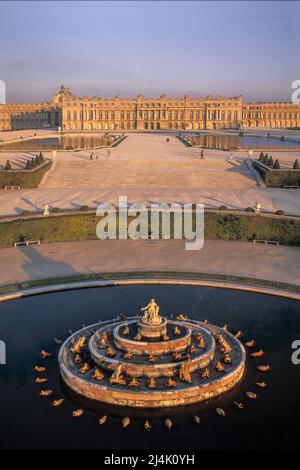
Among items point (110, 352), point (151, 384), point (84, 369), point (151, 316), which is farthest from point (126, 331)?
point (151, 384)

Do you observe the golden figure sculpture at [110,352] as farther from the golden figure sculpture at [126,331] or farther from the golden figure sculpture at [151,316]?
the golden figure sculpture at [151,316]

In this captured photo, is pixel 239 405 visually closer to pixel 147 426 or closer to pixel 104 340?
pixel 147 426

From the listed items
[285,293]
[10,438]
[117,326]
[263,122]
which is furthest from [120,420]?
[263,122]

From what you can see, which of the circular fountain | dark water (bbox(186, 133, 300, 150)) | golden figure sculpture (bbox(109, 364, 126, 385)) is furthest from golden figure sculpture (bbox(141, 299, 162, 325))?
dark water (bbox(186, 133, 300, 150))

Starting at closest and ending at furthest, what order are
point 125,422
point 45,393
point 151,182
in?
1. point 125,422
2. point 45,393
3. point 151,182

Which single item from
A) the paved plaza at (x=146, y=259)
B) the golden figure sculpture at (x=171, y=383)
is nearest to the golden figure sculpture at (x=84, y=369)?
the golden figure sculpture at (x=171, y=383)

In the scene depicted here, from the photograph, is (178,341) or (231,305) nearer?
(178,341)

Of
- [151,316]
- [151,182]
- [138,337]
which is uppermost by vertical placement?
[151,182]
